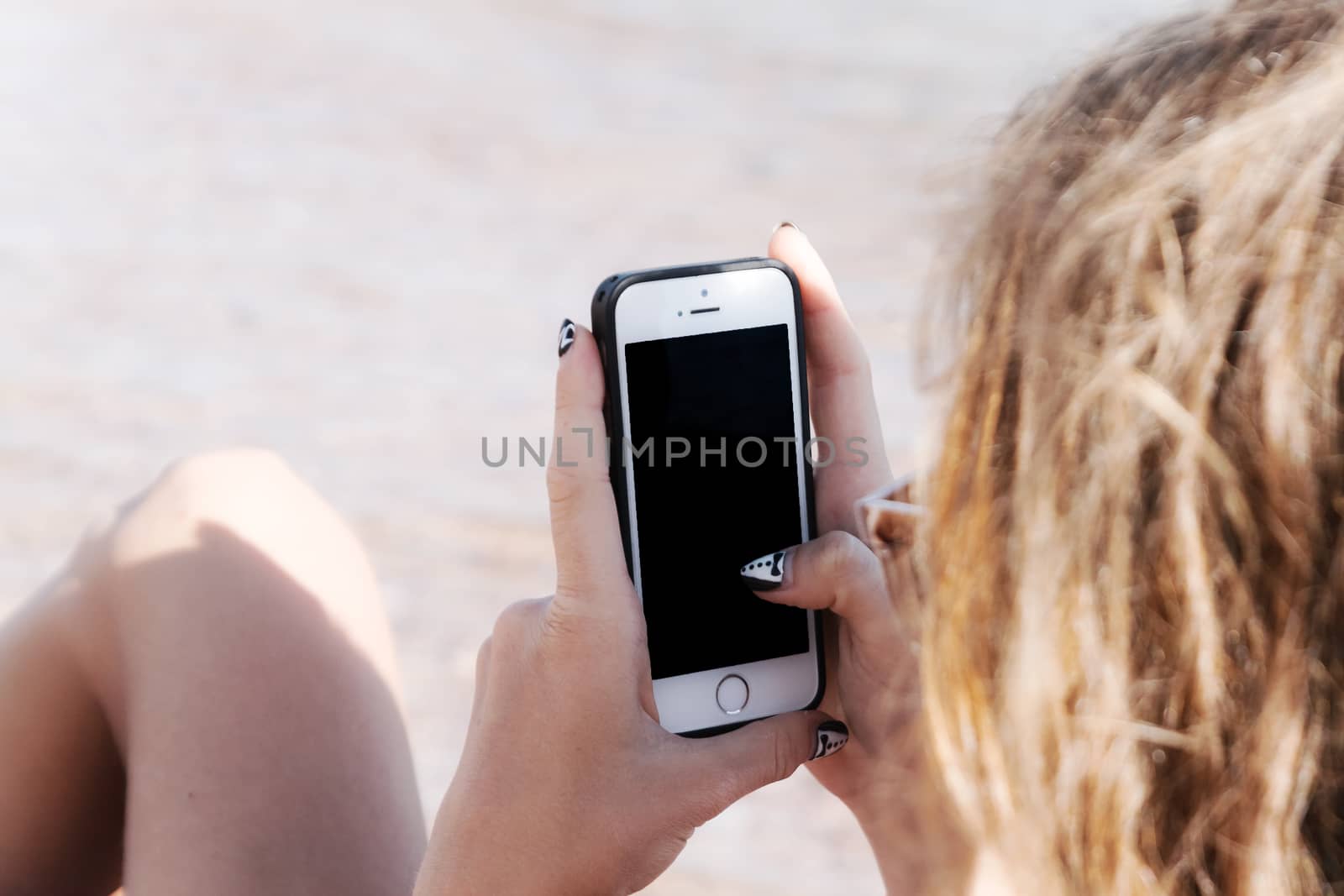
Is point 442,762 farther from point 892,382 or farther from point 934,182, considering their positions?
point 934,182

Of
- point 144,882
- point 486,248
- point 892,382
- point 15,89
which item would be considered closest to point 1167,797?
point 144,882

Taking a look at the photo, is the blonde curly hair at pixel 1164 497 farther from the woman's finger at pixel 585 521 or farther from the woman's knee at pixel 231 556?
the woman's knee at pixel 231 556

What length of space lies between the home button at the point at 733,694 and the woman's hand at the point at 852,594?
60 mm

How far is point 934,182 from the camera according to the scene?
590 mm

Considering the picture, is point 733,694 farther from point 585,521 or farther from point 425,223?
point 425,223

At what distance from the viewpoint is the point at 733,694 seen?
859 mm

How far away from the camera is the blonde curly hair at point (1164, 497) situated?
0.41 meters

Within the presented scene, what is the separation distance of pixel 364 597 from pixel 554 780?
43cm

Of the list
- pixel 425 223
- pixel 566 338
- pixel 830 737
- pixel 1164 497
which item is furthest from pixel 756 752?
pixel 425 223

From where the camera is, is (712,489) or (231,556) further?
(231,556)

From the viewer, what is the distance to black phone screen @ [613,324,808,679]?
2.75 feet

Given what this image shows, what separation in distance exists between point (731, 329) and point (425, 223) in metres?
1.57

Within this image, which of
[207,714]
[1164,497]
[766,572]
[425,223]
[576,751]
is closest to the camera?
[1164,497]

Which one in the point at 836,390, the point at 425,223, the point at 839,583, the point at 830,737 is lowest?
the point at 830,737
